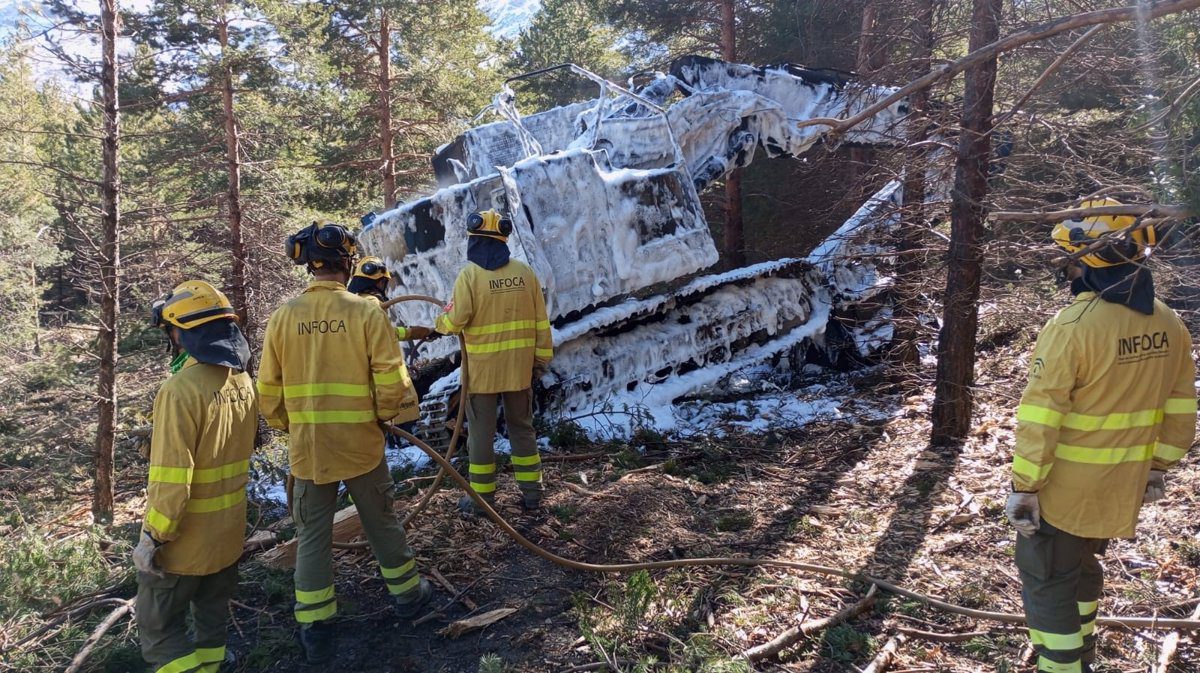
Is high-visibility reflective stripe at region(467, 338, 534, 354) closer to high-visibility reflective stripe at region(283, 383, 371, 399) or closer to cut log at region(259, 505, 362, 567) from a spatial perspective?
cut log at region(259, 505, 362, 567)

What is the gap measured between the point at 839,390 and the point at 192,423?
22.4 feet

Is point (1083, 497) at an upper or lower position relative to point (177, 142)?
lower

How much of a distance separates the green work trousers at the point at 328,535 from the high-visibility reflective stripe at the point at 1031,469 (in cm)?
280

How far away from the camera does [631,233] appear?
24.0 ft

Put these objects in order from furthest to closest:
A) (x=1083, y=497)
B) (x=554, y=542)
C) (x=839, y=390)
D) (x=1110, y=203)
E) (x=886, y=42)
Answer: (x=839, y=390)
(x=886, y=42)
(x=554, y=542)
(x=1110, y=203)
(x=1083, y=497)

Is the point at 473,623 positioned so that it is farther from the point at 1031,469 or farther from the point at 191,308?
the point at 1031,469

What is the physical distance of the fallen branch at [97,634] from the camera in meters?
3.54

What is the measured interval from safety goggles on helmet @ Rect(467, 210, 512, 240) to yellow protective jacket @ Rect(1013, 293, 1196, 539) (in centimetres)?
321

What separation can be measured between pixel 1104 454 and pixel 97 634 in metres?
4.50

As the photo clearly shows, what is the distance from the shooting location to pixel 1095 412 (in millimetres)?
2922

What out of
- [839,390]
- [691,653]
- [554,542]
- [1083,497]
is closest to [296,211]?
[839,390]

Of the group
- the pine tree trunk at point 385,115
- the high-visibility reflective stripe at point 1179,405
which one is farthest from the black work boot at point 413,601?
the pine tree trunk at point 385,115

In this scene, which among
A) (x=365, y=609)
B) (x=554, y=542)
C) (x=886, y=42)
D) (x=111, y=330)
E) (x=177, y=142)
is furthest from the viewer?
(x=177, y=142)

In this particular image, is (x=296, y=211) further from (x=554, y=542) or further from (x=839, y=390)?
(x=554, y=542)
